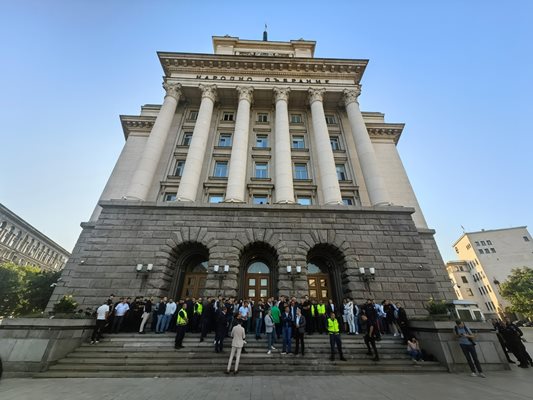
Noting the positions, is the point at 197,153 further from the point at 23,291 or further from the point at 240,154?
the point at 23,291

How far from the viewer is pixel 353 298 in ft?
45.1

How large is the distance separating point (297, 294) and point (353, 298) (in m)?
3.38

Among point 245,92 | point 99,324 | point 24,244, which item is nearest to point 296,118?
point 245,92

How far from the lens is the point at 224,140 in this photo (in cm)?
2377

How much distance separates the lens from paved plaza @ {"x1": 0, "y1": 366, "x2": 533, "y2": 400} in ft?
19.2

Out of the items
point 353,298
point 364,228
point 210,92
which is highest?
point 210,92

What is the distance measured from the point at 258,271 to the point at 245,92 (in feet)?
59.9

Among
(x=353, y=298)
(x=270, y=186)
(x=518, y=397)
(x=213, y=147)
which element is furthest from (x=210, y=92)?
(x=518, y=397)

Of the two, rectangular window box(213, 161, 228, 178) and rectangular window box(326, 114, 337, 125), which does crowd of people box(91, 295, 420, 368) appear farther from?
rectangular window box(326, 114, 337, 125)

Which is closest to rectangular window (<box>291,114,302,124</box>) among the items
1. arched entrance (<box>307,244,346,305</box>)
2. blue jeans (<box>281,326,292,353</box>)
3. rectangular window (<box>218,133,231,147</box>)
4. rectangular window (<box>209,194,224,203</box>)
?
rectangular window (<box>218,133,231,147</box>)

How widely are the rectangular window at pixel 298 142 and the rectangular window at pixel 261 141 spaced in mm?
2910

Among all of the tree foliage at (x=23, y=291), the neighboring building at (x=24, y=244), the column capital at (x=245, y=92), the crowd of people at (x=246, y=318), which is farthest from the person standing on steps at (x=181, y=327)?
the neighboring building at (x=24, y=244)

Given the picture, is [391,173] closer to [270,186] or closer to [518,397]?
[270,186]

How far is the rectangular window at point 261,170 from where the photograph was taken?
21.5 meters
